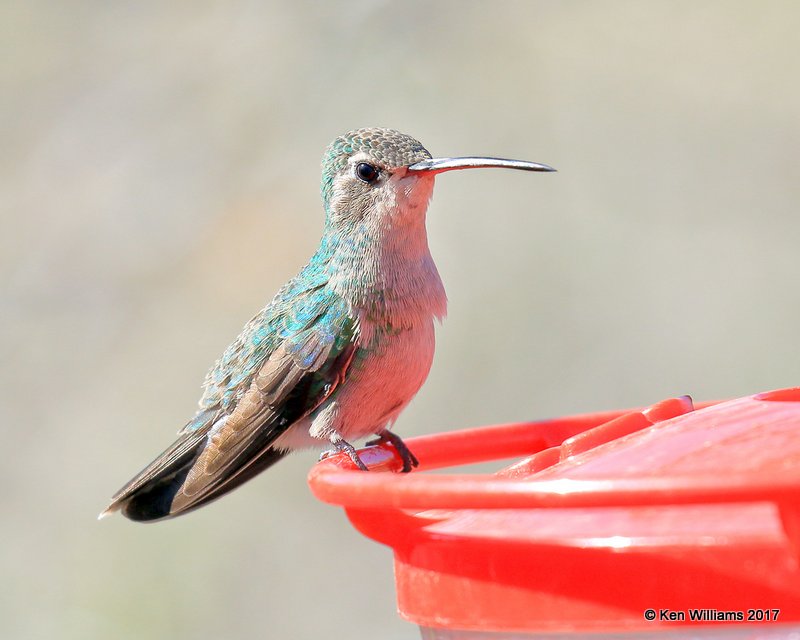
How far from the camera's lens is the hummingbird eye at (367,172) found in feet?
11.4

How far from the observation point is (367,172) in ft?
11.4

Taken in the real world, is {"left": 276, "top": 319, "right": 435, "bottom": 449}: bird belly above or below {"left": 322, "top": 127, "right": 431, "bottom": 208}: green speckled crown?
below

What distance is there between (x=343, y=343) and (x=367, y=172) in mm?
561

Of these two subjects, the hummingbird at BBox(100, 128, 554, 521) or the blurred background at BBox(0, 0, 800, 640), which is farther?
the blurred background at BBox(0, 0, 800, 640)

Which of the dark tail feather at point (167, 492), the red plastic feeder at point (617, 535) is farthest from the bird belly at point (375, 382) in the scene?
the red plastic feeder at point (617, 535)

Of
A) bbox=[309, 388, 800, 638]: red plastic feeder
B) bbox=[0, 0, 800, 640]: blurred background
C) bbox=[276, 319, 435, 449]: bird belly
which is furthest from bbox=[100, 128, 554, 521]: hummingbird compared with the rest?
bbox=[0, 0, 800, 640]: blurred background

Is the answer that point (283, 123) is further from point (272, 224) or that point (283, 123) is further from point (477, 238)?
point (477, 238)

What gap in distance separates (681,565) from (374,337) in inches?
69.7

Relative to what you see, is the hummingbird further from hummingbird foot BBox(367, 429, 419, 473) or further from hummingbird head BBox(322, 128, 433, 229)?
hummingbird foot BBox(367, 429, 419, 473)

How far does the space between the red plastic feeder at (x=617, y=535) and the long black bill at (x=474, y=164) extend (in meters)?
1.01

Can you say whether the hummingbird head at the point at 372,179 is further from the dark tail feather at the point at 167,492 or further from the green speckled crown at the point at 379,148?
the dark tail feather at the point at 167,492

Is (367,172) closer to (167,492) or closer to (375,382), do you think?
(375,382)

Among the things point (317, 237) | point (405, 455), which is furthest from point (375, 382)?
point (317, 237)

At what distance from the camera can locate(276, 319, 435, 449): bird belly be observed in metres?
3.30
